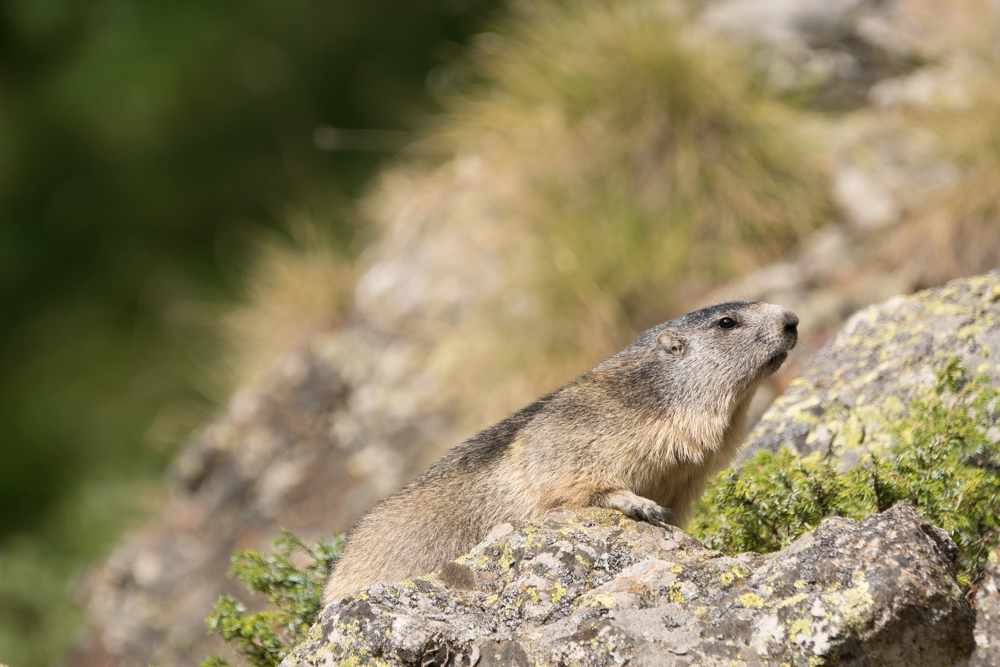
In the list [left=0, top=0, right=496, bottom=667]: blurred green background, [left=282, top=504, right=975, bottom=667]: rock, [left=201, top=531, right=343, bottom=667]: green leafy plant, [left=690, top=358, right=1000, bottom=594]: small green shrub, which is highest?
[left=0, top=0, right=496, bottom=667]: blurred green background

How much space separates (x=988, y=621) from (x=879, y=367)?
2.16 metres

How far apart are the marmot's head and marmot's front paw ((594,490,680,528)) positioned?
2.32ft

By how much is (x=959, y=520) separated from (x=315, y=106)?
13453 millimetres

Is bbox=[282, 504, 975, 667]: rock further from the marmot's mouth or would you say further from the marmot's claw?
the marmot's mouth

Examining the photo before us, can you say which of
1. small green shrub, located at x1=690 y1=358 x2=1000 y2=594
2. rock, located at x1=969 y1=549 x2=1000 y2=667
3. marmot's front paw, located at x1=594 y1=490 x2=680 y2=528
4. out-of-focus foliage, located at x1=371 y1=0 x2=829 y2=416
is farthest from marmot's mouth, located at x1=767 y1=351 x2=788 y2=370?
out-of-focus foliage, located at x1=371 y1=0 x2=829 y2=416

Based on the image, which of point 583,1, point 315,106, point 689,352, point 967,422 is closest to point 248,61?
point 315,106

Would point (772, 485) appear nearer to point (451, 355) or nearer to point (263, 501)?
point (451, 355)

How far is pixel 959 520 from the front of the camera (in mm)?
3939

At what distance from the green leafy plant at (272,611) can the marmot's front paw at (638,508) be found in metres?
1.60

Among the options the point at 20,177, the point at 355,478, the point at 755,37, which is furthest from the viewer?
the point at 20,177

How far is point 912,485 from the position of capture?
13.4 ft

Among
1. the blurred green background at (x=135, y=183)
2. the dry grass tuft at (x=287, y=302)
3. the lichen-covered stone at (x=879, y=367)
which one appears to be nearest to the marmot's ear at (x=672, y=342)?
the lichen-covered stone at (x=879, y=367)

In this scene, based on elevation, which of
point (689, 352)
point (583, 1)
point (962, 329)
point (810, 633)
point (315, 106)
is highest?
point (315, 106)

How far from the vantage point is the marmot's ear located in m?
5.06
